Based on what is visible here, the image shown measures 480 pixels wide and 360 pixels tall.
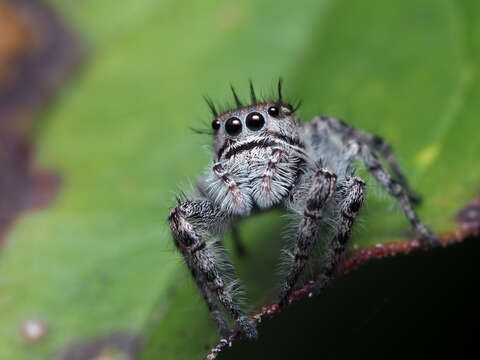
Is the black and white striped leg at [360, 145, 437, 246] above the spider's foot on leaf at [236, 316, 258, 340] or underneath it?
above

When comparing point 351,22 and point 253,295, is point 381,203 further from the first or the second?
point 351,22

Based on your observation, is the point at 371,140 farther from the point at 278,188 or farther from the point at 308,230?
the point at 308,230

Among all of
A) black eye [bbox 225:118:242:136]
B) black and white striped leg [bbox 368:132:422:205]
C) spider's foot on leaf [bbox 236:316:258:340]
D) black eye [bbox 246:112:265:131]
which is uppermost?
black eye [bbox 225:118:242:136]

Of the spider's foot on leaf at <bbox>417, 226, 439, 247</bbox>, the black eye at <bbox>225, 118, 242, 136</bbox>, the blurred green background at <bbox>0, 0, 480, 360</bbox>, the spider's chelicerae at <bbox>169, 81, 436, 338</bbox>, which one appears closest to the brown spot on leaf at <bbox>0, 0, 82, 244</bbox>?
the blurred green background at <bbox>0, 0, 480, 360</bbox>

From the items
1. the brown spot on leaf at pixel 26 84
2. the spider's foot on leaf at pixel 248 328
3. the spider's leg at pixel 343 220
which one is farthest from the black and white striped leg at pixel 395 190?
the brown spot on leaf at pixel 26 84

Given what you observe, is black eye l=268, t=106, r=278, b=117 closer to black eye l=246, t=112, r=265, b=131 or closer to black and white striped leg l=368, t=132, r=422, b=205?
black eye l=246, t=112, r=265, b=131

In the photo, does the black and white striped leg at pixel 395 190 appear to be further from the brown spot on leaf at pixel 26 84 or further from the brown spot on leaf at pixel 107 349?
the brown spot on leaf at pixel 26 84

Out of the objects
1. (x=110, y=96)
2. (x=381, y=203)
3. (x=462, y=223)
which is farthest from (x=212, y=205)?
(x=110, y=96)
